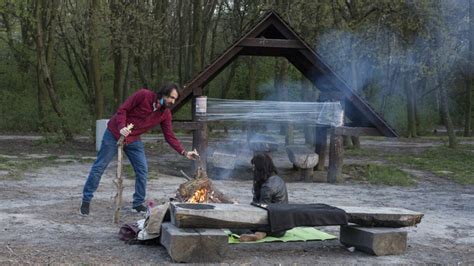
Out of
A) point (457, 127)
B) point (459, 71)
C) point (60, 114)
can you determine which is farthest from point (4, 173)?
point (457, 127)

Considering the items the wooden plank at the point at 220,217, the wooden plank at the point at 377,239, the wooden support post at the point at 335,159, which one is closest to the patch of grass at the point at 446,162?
the wooden support post at the point at 335,159

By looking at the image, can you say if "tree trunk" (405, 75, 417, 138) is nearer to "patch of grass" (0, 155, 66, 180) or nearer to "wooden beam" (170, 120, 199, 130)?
"wooden beam" (170, 120, 199, 130)

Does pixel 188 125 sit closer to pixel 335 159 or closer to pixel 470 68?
pixel 335 159

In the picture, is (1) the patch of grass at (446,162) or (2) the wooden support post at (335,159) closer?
(2) the wooden support post at (335,159)

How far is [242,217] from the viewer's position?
256 inches

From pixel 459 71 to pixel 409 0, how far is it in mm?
16380

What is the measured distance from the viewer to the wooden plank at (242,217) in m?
6.33

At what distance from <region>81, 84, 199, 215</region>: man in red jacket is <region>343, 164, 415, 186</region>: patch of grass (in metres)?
6.92

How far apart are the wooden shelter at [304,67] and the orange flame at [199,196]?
5.33m

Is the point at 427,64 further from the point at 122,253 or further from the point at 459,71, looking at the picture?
the point at 122,253

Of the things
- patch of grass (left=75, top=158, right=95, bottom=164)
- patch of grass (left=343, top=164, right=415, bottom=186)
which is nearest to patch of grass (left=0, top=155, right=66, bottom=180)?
patch of grass (left=75, top=158, right=95, bottom=164)

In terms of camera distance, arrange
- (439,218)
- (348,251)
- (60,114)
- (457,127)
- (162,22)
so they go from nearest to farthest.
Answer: (348,251), (439,218), (60,114), (162,22), (457,127)

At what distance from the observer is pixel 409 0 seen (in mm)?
18859

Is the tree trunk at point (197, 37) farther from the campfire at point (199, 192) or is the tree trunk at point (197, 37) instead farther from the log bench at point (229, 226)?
the log bench at point (229, 226)
